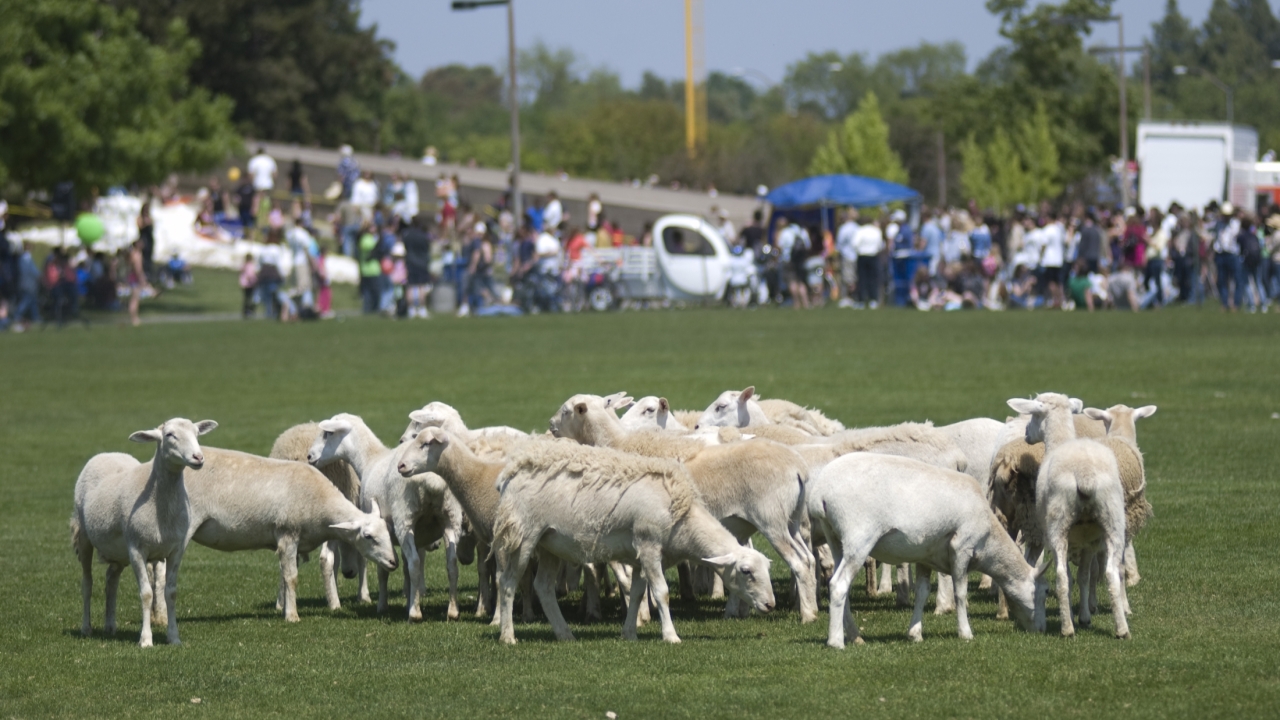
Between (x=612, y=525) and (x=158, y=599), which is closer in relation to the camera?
(x=612, y=525)

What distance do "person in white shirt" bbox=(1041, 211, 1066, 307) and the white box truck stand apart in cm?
1091

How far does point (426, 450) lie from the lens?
32.6ft

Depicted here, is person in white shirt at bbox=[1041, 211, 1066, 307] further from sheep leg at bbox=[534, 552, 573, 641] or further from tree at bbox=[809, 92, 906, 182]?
tree at bbox=[809, 92, 906, 182]

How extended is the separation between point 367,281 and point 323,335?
6.54 m

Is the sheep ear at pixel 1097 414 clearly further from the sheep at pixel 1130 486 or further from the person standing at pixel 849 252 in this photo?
the person standing at pixel 849 252

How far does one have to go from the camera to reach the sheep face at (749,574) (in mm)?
9039

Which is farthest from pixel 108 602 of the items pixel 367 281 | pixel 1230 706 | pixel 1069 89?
pixel 1069 89

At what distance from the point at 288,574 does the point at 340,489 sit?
170 centimetres

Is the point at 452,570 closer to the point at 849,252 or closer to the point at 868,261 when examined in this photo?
the point at 868,261

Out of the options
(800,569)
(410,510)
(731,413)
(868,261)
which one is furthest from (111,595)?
(868,261)

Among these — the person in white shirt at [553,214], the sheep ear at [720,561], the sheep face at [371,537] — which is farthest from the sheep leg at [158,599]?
the person in white shirt at [553,214]

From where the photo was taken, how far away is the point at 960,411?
60.6ft

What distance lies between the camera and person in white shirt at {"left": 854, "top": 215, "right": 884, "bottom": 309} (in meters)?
38.2

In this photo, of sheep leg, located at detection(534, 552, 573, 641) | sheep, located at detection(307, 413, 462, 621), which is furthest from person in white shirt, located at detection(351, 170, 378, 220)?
sheep leg, located at detection(534, 552, 573, 641)
